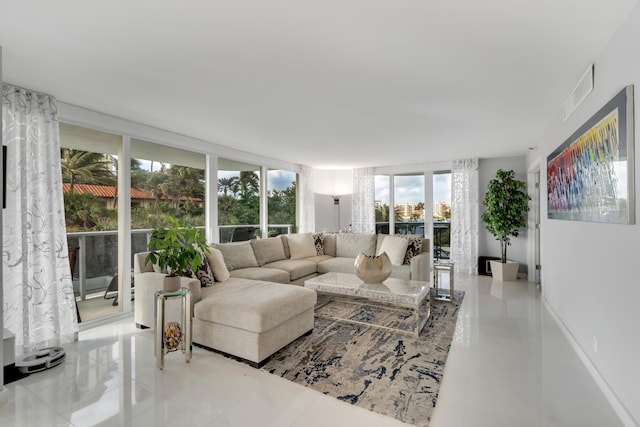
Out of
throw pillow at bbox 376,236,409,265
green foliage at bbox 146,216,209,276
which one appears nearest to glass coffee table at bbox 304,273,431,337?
throw pillow at bbox 376,236,409,265

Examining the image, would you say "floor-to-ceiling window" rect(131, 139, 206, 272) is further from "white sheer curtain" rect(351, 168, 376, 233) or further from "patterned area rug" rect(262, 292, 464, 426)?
"white sheer curtain" rect(351, 168, 376, 233)

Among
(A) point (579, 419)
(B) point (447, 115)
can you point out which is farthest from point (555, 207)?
(A) point (579, 419)

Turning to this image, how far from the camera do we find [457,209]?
249 inches

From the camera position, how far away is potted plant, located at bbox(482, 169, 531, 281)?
5.38 m

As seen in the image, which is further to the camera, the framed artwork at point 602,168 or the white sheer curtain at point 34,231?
the white sheer curtain at point 34,231

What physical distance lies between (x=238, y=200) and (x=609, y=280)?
4.96 m

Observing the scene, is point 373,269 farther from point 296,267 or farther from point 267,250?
point 267,250

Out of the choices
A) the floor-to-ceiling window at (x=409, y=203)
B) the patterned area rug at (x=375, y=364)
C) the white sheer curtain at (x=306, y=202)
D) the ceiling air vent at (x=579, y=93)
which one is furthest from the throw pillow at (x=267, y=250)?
the ceiling air vent at (x=579, y=93)

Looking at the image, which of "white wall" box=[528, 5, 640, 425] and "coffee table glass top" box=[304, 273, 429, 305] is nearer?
"white wall" box=[528, 5, 640, 425]

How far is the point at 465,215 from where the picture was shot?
6227mm

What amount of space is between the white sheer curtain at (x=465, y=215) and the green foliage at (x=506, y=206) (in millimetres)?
541

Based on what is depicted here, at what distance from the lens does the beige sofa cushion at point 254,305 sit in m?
2.46

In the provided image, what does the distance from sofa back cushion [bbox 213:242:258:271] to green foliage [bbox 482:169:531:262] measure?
4.29 metres

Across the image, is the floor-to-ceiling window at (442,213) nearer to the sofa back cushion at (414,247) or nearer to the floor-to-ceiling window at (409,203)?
the floor-to-ceiling window at (409,203)
